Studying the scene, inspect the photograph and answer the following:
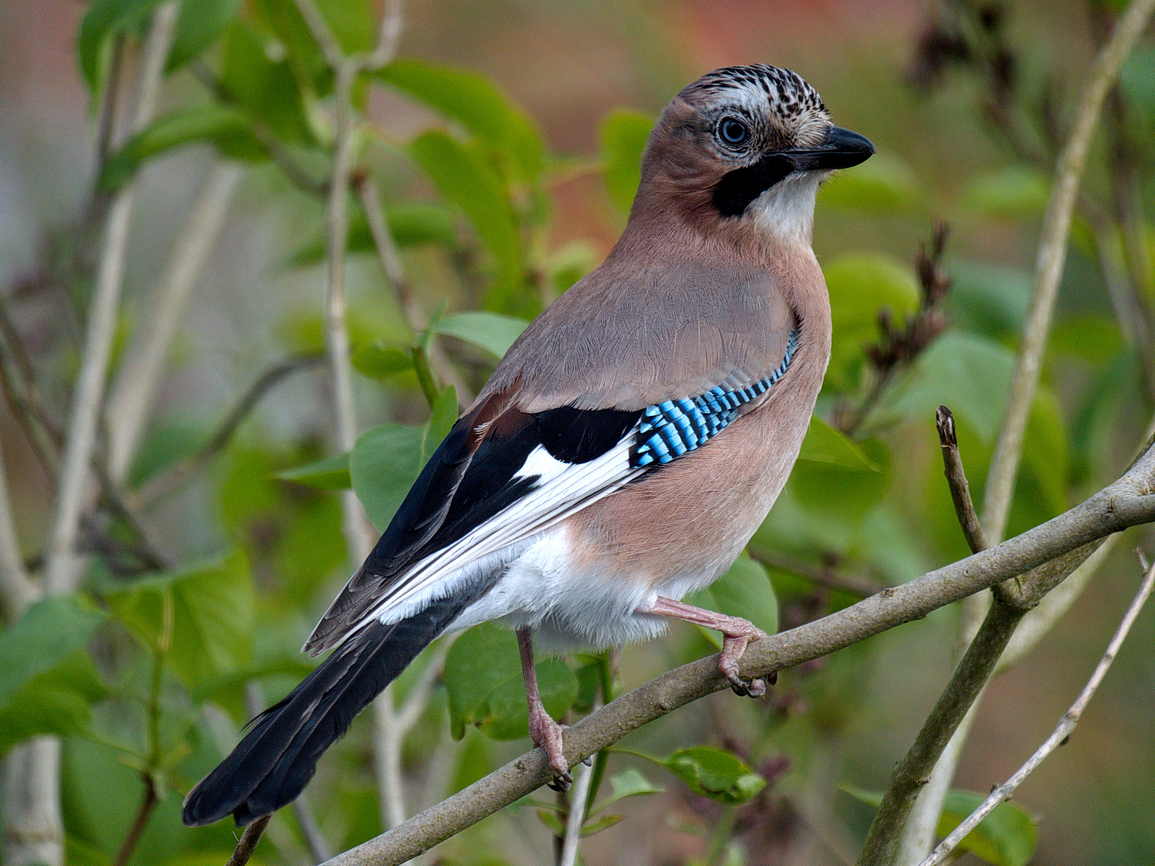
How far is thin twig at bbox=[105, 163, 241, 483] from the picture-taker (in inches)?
150

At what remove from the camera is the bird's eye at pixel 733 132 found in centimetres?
301

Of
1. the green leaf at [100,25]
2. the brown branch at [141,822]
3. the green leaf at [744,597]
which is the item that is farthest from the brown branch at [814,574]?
the green leaf at [100,25]

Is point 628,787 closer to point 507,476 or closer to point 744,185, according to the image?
point 507,476

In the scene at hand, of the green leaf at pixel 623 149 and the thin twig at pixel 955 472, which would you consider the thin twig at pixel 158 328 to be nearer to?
the green leaf at pixel 623 149

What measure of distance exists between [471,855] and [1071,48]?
5.64 m

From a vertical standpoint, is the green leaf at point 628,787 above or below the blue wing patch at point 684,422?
below

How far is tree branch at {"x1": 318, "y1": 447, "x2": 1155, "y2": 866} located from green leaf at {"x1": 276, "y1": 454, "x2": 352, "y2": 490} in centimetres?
56

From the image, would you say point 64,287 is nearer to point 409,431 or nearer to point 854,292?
point 409,431

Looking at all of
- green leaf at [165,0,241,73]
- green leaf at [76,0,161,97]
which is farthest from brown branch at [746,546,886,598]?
green leaf at [76,0,161,97]

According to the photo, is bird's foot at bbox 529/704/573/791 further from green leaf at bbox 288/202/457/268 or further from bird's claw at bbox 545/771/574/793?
green leaf at bbox 288/202/457/268

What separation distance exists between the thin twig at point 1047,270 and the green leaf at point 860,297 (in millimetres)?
347

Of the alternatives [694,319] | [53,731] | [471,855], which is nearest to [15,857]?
[53,731]

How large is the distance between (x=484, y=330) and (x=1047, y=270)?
122cm

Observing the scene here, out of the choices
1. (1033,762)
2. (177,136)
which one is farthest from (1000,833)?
(177,136)
